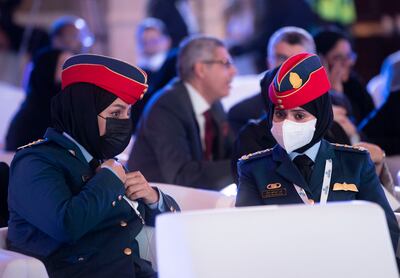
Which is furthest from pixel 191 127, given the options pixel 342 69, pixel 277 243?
pixel 277 243

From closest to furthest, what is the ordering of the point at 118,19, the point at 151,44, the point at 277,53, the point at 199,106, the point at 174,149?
1. the point at 174,149
2. the point at 199,106
3. the point at 277,53
4. the point at 151,44
5. the point at 118,19

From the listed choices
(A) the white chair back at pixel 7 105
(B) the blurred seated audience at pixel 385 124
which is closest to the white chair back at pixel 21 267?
(B) the blurred seated audience at pixel 385 124

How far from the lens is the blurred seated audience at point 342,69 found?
6.72 meters

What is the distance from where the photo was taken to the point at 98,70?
12.1ft

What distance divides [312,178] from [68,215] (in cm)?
93

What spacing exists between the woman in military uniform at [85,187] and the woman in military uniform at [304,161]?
0.38m

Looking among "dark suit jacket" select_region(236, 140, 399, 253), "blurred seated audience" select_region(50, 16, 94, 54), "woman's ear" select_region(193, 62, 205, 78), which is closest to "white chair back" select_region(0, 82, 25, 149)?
"blurred seated audience" select_region(50, 16, 94, 54)

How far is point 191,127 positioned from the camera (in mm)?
5738

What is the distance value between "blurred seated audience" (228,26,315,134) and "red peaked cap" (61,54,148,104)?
221cm

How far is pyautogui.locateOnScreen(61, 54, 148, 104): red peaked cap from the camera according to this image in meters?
3.69

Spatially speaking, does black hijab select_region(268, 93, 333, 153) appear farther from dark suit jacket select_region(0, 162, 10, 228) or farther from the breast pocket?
dark suit jacket select_region(0, 162, 10, 228)

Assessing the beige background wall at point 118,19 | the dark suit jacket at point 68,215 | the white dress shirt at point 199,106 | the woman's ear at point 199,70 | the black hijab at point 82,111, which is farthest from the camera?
the beige background wall at point 118,19

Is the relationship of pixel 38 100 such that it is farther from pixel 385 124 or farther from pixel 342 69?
pixel 385 124

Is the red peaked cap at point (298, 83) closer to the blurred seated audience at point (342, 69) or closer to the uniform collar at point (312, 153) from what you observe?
the uniform collar at point (312, 153)
